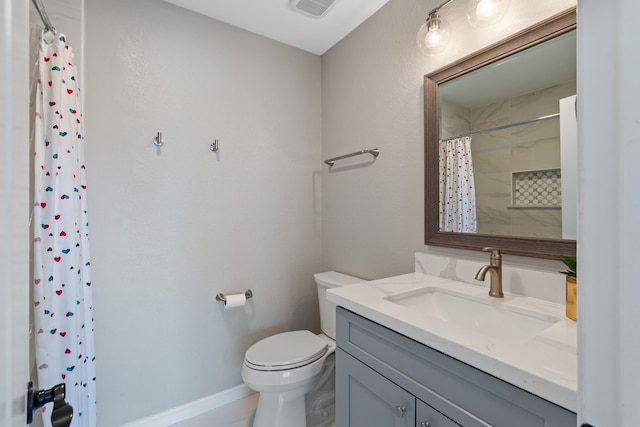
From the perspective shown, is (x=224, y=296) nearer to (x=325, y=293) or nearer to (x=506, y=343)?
(x=325, y=293)

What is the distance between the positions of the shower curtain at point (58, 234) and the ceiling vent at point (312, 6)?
1112mm

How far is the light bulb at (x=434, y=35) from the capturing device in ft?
4.08

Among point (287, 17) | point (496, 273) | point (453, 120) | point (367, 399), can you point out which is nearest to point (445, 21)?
point (453, 120)

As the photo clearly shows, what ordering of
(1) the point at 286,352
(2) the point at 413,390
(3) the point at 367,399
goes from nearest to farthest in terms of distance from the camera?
1. (2) the point at 413,390
2. (3) the point at 367,399
3. (1) the point at 286,352

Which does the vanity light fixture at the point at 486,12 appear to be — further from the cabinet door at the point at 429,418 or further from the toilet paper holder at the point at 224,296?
the toilet paper holder at the point at 224,296

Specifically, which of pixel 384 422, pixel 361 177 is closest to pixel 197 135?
pixel 361 177

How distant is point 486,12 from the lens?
1098 millimetres

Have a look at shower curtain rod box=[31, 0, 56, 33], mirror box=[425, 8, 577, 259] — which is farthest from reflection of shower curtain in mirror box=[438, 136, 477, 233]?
shower curtain rod box=[31, 0, 56, 33]

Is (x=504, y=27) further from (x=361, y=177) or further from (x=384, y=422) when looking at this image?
(x=384, y=422)

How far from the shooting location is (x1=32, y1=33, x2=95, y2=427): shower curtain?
1.08 m

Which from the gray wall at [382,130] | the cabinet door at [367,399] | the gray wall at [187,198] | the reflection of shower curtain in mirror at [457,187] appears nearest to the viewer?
the cabinet door at [367,399]

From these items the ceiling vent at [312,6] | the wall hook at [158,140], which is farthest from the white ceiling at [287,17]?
the wall hook at [158,140]

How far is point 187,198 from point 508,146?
1623 mm

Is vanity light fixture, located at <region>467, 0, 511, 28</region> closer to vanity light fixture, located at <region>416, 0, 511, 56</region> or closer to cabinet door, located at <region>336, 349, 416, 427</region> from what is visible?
vanity light fixture, located at <region>416, 0, 511, 56</region>
